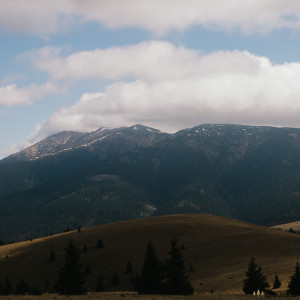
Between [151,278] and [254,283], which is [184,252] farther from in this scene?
[151,278]

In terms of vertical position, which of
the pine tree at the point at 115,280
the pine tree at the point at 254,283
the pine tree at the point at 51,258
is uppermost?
the pine tree at the point at 254,283

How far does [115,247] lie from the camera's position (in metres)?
112

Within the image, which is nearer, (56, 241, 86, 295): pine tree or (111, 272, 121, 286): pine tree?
(56, 241, 86, 295): pine tree

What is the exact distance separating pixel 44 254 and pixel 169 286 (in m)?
74.5

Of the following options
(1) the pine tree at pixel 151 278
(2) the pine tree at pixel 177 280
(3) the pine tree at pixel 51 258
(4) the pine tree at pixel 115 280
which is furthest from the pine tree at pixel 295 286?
(3) the pine tree at pixel 51 258

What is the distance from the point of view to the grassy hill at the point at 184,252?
72312 mm

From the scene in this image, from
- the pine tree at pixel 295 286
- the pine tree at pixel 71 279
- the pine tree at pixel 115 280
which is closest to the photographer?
the pine tree at pixel 295 286

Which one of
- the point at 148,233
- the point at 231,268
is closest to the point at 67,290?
the point at 231,268

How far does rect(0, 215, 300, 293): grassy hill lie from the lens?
237 ft

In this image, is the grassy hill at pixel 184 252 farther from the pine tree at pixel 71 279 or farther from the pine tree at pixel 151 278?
the pine tree at pixel 71 279

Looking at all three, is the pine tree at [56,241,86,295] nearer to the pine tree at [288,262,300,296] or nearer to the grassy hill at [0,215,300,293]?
the grassy hill at [0,215,300,293]

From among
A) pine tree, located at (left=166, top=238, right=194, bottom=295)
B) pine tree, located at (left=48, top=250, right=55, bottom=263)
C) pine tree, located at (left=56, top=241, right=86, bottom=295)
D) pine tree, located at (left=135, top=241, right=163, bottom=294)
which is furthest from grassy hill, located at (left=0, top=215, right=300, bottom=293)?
pine tree, located at (left=56, top=241, right=86, bottom=295)

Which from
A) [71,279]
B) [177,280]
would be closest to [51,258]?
[71,279]

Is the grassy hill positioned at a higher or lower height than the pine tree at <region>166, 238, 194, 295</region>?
lower
